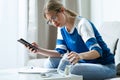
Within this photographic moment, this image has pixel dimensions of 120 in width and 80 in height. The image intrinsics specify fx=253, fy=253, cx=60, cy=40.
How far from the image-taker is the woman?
1526 mm

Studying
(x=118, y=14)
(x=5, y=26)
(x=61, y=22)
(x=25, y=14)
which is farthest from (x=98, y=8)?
(x=61, y=22)

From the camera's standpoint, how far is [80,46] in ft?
5.84

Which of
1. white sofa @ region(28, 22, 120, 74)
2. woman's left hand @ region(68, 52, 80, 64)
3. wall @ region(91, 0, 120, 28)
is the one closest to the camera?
woman's left hand @ region(68, 52, 80, 64)

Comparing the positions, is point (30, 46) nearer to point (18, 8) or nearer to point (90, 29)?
point (90, 29)

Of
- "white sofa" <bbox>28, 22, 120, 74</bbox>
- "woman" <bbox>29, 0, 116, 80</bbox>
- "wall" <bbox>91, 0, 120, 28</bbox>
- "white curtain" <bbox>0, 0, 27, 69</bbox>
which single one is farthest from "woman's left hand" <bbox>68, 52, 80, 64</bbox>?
"white curtain" <bbox>0, 0, 27, 69</bbox>

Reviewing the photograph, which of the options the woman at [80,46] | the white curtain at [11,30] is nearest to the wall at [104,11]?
the white curtain at [11,30]

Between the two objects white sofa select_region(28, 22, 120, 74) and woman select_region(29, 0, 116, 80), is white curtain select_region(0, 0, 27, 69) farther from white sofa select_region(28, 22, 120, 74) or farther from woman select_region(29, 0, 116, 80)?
woman select_region(29, 0, 116, 80)

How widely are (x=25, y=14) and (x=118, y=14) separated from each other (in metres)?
1.07

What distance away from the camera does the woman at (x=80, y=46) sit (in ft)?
5.01

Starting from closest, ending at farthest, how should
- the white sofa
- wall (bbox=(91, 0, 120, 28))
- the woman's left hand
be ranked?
the woman's left hand → the white sofa → wall (bbox=(91, 0, 120, 28))

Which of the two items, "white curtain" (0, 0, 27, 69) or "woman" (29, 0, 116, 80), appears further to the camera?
"white curtain" (0, 0, 27, 69)

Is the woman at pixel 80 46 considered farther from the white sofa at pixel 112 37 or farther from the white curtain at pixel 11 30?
the white curtain at pixel 11 30

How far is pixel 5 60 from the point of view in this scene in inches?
116

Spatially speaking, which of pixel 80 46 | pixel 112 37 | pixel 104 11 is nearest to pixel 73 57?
pixel 80 46
